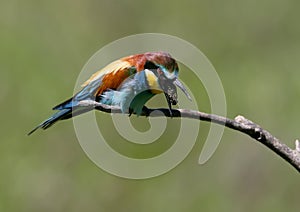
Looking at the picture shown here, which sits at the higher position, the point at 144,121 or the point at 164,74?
the point at 144,121

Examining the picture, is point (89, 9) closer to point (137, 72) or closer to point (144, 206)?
point (144, 206)

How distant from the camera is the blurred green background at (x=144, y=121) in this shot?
161 inches

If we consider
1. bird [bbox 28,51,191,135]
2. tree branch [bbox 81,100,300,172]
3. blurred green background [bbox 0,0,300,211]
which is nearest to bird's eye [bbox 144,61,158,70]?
bird [bbox 28,51,191,135]

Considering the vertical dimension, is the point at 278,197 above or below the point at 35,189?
above

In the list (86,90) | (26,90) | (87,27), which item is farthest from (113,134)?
(86,90)

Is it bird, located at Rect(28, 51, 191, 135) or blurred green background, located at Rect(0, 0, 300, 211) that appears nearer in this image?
bird, located at Rect(28, 51, 191, 135)

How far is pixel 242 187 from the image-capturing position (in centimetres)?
410

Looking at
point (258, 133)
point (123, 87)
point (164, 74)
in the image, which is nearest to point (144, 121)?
point (123, 87)

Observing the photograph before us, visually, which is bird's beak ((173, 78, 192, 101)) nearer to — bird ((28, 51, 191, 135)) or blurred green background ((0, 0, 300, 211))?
bird ((28, 51, 191, 135))

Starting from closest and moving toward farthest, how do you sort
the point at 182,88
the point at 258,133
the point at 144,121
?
1. the point at 258,133
2. the point at 182,88
3. the point at 144,121

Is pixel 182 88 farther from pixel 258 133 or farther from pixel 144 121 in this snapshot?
pixel 144 121

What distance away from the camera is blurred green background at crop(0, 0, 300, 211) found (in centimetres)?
410

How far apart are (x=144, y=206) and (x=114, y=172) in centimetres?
19

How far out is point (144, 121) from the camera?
407 centimetres
